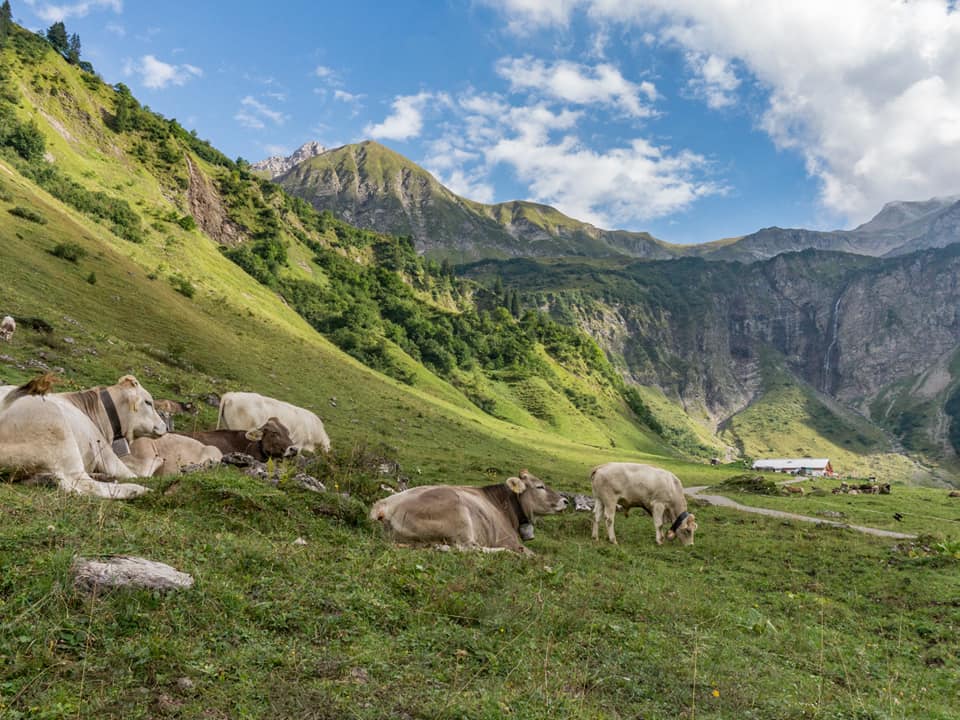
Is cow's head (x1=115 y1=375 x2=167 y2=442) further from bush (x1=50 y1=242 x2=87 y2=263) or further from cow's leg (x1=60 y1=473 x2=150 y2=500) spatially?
bush (x1=50 y1=242 x2=87 y2=263)

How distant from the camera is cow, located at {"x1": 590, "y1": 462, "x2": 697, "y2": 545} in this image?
18547 mm

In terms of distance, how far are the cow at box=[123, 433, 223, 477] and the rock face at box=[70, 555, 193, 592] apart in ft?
23.2

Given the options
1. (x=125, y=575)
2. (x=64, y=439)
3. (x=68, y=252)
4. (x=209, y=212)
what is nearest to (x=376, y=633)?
(x=125, y=575)

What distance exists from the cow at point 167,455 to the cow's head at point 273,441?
5.16 ft

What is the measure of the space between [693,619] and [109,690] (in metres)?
8.21

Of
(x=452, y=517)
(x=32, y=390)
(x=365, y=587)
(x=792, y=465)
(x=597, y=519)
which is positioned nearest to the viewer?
(x=365, y=587)

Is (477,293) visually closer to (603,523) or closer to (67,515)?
(603,523)

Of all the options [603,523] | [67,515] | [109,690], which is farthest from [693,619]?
[603,523]

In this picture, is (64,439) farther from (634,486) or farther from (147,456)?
(634,486)

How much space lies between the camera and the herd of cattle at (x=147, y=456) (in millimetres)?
9531

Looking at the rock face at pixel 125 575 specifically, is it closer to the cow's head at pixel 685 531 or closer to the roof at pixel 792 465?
the cow's head at pixel 685 531

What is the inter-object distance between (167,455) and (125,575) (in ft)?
30.2

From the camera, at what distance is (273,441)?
17.0m

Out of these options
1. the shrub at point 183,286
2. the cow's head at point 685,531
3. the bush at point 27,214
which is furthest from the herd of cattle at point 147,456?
the shrub at point 183,286
